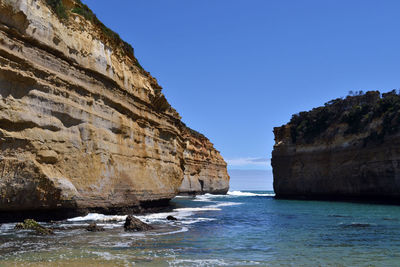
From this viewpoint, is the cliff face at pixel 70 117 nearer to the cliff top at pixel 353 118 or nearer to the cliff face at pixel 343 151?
the cliff face at pixel 343 151

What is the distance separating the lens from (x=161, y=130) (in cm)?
2634

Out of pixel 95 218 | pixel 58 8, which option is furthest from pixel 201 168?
pixel 58 8

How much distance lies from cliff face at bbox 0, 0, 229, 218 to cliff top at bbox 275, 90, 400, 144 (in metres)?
26.1

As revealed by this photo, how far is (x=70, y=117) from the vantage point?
1608 centimetres

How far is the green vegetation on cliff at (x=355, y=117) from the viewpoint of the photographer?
37.9m

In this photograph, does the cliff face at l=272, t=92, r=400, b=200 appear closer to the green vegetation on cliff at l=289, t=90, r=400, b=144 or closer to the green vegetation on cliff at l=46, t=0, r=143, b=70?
the green vegetation on cliff at l=289, t=90, r=400, b=144

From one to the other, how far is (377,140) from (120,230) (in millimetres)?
33181

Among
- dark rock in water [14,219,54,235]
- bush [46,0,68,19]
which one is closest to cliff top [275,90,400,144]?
bush [46,0,68,19]

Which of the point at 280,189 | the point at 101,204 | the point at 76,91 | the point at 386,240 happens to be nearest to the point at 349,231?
the point at 386,240

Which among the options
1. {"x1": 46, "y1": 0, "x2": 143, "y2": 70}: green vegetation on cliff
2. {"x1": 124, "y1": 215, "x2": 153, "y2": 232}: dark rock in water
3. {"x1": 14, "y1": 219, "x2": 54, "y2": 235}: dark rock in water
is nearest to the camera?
{"x1": 14, "y1": 219, "x2": 54, "y2": 235}: dark rock in water

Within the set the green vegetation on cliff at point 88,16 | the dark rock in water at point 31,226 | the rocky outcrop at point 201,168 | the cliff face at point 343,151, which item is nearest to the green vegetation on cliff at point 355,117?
the cliff face at point 343,151

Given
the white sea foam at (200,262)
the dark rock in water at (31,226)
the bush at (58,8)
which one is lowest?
the white sea foam at (200,262)

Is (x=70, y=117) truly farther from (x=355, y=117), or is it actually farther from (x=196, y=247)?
(x=355, y=117)

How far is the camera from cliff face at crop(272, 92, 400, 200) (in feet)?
121
